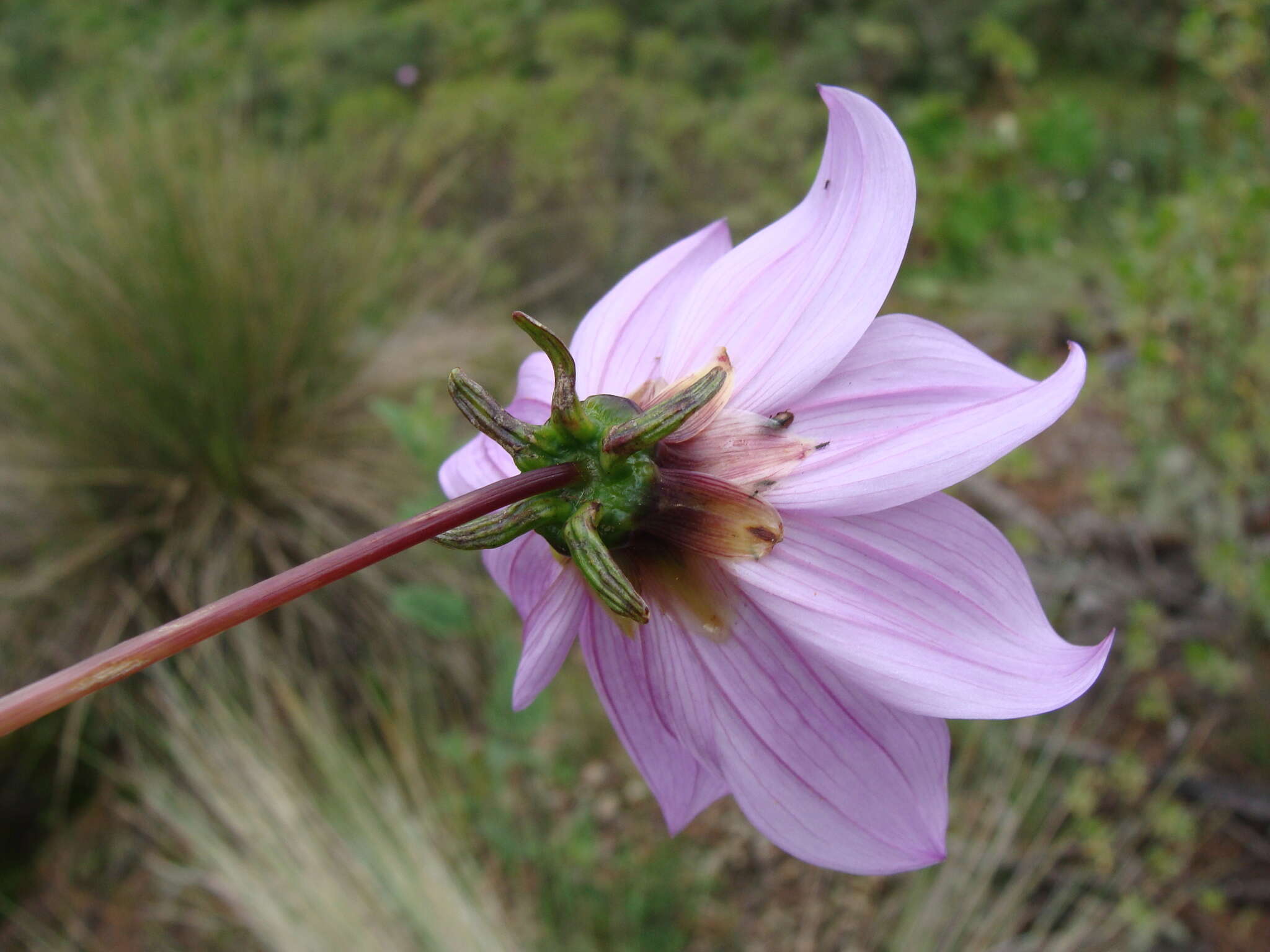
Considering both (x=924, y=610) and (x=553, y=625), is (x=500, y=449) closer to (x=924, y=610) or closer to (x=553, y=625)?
(x=553, y=625)

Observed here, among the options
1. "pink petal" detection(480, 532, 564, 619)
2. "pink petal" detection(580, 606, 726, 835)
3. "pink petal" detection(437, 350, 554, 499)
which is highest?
"pink petal" detection(437, 350, 554, 499)

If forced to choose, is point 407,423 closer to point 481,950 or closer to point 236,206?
point 481,950

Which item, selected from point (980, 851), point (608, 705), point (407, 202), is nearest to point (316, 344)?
point (407, 202)

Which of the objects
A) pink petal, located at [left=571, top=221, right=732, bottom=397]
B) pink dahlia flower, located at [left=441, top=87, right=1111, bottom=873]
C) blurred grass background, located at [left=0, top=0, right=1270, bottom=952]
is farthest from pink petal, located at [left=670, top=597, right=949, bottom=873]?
blurred grass background, located at [left=0, top=0, right=1270, bottom=952]

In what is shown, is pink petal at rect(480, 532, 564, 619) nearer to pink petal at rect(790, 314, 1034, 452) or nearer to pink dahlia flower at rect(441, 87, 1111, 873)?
pink dahlia flower at rect(441, 87, 1111, 873)

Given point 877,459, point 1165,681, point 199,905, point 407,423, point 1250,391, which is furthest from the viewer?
point 199,905

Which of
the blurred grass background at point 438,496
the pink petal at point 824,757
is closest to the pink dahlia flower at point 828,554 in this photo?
the pink petal at point 824,757
